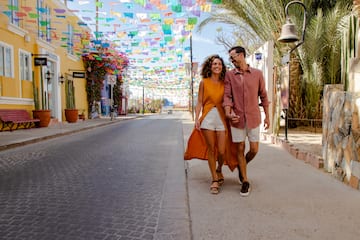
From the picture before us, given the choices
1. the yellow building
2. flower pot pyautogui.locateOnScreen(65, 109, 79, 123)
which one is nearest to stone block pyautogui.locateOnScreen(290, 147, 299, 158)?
the yellow building

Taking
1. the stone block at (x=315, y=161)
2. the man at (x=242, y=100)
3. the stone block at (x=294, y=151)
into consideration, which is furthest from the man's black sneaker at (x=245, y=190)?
the stone block at (x=294, y=151)

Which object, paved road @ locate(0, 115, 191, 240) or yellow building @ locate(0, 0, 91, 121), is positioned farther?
yellow building @ locate(0, 0, 91, 121)

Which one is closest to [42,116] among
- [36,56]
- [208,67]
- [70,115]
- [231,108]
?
[36,56]

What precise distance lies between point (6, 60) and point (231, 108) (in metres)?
12.8

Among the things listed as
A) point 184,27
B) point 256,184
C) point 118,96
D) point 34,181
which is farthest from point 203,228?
point 118,96

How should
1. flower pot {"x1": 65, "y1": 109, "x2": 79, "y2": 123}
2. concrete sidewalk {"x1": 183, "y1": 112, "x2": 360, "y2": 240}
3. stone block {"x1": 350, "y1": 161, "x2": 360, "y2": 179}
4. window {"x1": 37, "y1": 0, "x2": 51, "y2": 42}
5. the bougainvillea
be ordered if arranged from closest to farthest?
concrete sidewalk {"x1": 183, "y1": 112, "x2": 360, "y2": 240} < stone block {"x1": 350, "y1": 161, "x2": 360, "y2": 179} < window {"x1": 37, "y1": 0, "x2": 51, "y2": 42} < flower pot {"x1": 65, "y1": 109, "x2": 79, "y2": 123} < the bougainvillea

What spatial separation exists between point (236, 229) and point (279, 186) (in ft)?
5.01

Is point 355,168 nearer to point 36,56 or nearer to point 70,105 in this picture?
point 36,56

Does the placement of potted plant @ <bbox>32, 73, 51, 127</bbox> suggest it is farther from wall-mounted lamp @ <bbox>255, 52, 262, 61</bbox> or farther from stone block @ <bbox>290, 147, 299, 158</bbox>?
stone block @ <bbox>290, 147, 299, 158</bbox>

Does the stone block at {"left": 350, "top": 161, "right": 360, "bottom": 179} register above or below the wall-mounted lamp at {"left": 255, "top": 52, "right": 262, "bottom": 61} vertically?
below

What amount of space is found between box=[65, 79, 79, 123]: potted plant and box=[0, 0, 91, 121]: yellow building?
7cm

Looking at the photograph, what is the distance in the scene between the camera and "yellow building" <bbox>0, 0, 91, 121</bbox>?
13.4 meters

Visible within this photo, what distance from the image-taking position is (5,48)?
528 inches

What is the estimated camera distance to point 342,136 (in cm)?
423
